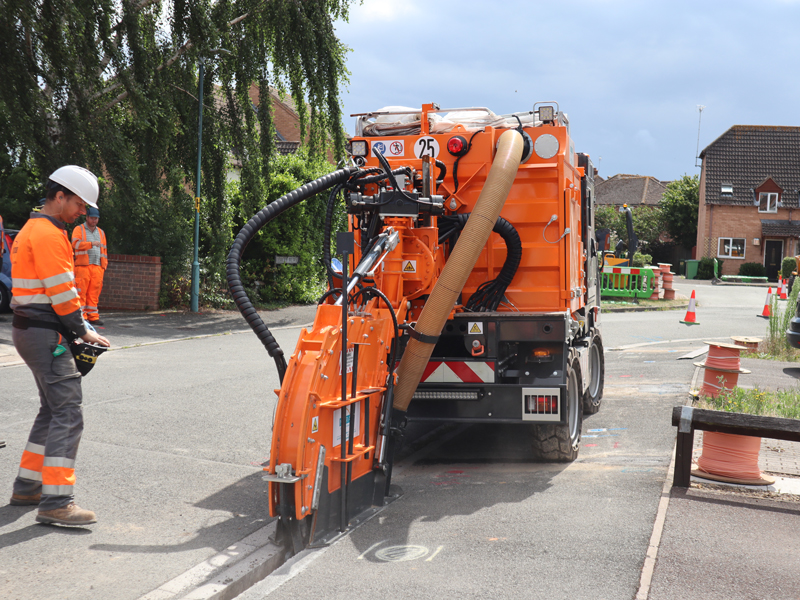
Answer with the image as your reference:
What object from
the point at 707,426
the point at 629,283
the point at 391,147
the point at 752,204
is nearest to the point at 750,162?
the point at 752,204

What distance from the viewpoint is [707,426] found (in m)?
5.43

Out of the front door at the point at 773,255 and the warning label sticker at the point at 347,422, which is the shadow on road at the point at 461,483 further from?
the front door at the point at 773,255

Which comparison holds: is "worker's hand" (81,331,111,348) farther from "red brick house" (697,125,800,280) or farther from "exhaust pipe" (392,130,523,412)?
"red brick house" (697,125,800,280)

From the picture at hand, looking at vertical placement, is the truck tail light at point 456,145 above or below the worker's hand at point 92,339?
above

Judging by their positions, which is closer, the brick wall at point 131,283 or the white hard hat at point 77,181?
the white hard hat at point 77,181

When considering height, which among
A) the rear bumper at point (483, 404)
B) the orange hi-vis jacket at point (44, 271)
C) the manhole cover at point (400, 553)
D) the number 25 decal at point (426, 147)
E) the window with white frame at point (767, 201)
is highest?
the window with white frame at point (767, 201)

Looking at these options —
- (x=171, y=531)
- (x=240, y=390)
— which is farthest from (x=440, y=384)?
(x=240, y=390)

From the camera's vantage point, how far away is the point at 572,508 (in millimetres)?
5020

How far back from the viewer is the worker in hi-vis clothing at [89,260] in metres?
12.5

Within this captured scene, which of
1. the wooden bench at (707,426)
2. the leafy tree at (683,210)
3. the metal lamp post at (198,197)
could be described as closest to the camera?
the wooden bench at (707,426)

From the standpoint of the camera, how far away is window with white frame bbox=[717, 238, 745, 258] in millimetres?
51625

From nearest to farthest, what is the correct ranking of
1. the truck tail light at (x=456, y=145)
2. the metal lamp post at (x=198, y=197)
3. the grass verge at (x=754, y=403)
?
the truck tail light at (x=456, y=145) → the grass verge at (x=754, y=403) → the metal lamp post at (x=198, y=197)

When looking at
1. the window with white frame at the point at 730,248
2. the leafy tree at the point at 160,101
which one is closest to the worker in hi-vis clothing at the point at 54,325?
the leafy tree at the point at 160,101

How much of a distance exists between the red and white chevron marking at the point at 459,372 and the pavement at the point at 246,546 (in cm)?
153
